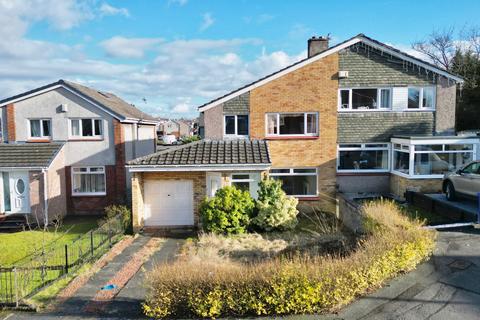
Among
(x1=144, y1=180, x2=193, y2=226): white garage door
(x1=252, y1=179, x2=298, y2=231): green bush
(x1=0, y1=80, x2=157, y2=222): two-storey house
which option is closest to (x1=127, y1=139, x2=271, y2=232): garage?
(x1=144, y1=180, x2=193, y2=226): white garage door

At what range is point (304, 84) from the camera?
57.7ft

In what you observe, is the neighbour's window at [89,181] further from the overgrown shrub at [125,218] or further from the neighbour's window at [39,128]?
the overgrown shrub at [125,218]

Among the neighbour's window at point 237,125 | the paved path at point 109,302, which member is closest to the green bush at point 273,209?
the neighbour's window at point 237,125

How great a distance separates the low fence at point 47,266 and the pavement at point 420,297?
1040 millimetres

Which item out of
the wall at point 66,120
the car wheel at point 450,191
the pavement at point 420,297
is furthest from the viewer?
the wall at point 66,120

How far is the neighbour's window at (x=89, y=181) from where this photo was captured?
19359 mm

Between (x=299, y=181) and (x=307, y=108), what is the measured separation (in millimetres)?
3579

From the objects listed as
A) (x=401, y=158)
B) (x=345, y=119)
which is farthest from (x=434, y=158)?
(x=345, y=119)

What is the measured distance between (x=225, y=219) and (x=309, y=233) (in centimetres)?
333

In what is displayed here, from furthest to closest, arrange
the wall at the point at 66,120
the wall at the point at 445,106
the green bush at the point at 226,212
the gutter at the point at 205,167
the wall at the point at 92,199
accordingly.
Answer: the wall at the point at 92,199 < the wall at the point at 66,120 < the wall at the point at 445,106 < the gutter at the point at 205,167 < the green bush at the point at 226,212

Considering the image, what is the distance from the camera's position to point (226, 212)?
14336 mm

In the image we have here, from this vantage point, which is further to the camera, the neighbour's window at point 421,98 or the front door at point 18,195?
the neighbour's window at point 421,98

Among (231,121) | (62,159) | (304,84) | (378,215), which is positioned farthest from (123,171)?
(378,215)

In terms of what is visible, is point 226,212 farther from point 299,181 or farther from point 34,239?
point 34,239
